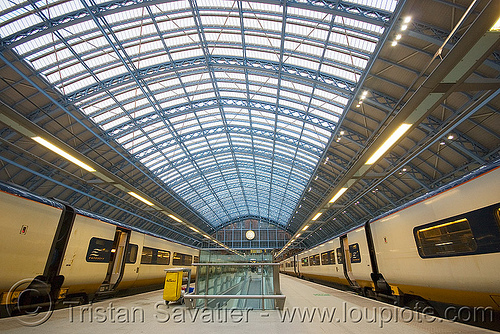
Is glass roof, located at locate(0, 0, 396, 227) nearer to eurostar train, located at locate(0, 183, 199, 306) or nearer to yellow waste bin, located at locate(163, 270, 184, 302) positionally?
eurostar train, located at locate(0, 183, 199, 306)

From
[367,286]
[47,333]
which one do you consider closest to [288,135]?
[367,286]

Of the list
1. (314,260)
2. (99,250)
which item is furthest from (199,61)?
(314,260)

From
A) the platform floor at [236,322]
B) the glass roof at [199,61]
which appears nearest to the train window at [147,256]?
the platform floor at [236,322]

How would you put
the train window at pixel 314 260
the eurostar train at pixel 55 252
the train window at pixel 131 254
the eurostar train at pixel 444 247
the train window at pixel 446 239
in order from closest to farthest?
1. the eurostar train at pixel 444 247
2. the train window at pixel 446 239
3. the eurostar train at pixel 55 252
4. the train window at pixel 131 254
5. the train window at pixel 314 260

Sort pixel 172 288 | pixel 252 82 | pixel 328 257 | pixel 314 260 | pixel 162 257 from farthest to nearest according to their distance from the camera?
1. pixel 314 260
2. pixel 252 82
3. pixel 328 257
4. pixel 162 257
5. pixel 172 288

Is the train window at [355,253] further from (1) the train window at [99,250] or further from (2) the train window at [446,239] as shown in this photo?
(1) the train window at [99,250]

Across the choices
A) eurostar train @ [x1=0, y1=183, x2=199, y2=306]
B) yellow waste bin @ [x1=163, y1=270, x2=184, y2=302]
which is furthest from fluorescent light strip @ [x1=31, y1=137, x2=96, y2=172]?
yellow waste bin @ [x1=163, y1=270, x2=184, y2=302]

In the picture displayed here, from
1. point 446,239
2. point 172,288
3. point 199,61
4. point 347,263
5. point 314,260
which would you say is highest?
point 199,61

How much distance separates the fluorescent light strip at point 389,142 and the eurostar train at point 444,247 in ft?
6.90

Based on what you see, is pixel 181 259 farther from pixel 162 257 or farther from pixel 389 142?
pixel 389 142

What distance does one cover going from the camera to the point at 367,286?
11.9 m

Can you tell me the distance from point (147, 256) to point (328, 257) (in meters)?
13.1

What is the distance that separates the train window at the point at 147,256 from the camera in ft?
47.0

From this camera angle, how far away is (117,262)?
1259 centimetres
